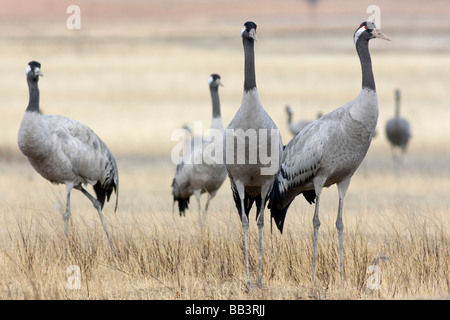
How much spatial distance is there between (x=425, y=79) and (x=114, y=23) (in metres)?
37.6

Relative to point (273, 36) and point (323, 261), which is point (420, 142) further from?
point (273, 36)

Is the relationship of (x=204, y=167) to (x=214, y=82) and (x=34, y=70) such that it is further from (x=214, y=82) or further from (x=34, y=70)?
(x=34, y=70)

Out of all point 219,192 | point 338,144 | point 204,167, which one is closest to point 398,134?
point 219,192

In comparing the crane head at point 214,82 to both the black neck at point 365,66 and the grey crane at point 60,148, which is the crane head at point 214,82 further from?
the black neck at point 365,66

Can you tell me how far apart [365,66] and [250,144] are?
124 centimetres

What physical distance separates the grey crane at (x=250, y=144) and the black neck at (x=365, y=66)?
865mm

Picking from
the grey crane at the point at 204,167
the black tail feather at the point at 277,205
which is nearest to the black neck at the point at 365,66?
the black tail feather at the point at 277,205

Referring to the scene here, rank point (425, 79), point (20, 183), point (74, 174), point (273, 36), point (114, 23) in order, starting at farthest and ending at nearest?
point (114, 23)
point (273, 36)
point (425, 79)
point (20, 183)
point (74, 174)

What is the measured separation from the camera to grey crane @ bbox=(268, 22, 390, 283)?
7.34 metres

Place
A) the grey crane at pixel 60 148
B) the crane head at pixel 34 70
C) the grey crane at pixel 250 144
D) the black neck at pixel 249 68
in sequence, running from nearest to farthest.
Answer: the grey crane at pixel 250 144, the black neck at pixel 249 68, the grey crane at pixel 60 148, the crane head at pixel 34 70

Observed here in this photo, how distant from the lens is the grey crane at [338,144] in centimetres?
734

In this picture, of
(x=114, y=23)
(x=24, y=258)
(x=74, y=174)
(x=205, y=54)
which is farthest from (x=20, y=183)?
(x=114, y=23)

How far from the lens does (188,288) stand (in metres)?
6.88

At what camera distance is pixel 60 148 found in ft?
30.5
